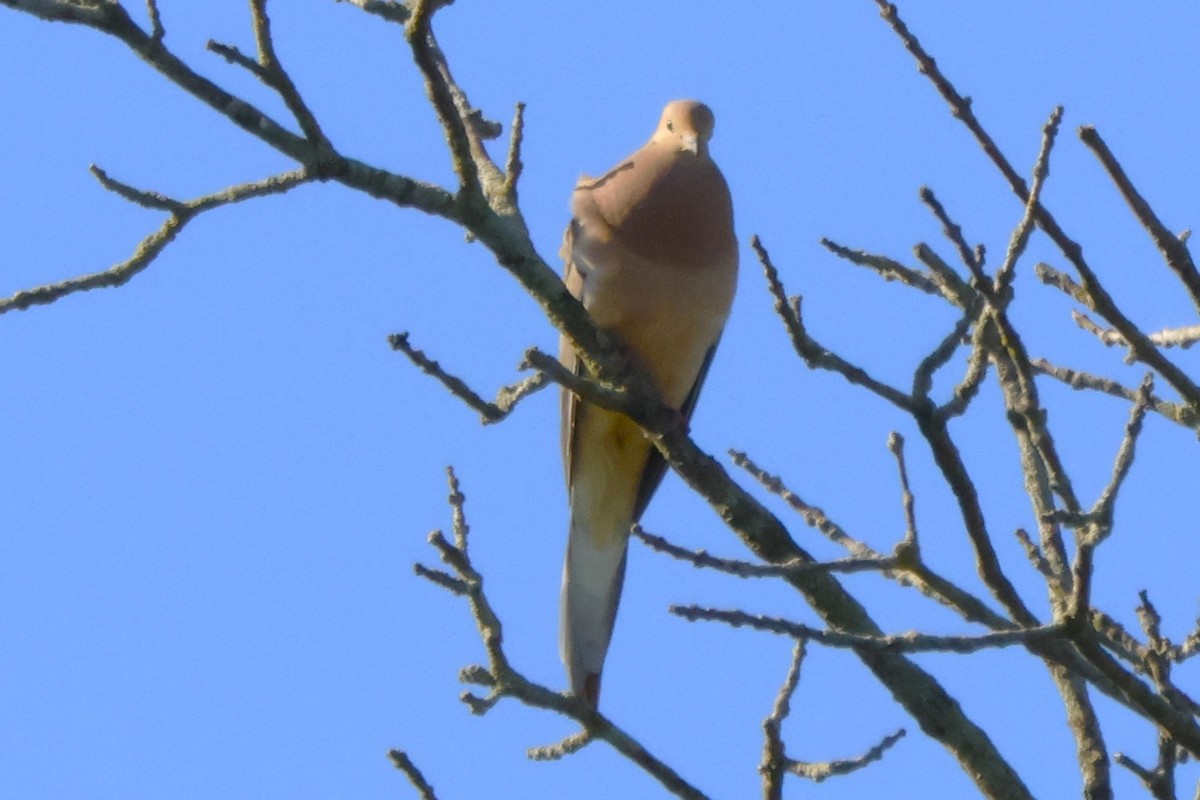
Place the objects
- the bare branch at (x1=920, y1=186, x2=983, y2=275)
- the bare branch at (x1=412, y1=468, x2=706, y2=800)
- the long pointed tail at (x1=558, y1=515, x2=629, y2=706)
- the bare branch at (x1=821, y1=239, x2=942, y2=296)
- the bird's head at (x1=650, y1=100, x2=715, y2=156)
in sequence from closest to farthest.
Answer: the bare branch at (x1=920, y1=186, x2=983, y2=275) < the bare branch at (x1=412, y1=468, x2=706, y2=800) < the bare branch at (x1=821, y1=239, x2=942, y2=296) < the long pointed tail at (x1=558, y1=515, x2=629, y2=706) < the bird's head at (x1=650, y1=100, x2=715, y2=156)

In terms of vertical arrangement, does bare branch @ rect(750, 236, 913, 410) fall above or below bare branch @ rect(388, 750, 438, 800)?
above

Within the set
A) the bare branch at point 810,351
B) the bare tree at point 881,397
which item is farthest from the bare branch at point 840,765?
the bare branch at point 810,351

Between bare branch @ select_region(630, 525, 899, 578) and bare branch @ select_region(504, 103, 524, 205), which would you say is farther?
bare branch @ select_region(504, 103, 524, 205)

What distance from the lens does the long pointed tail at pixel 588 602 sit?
4.82 metres

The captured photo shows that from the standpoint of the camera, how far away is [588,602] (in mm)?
5094

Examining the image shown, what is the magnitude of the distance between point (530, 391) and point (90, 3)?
54.2 inches

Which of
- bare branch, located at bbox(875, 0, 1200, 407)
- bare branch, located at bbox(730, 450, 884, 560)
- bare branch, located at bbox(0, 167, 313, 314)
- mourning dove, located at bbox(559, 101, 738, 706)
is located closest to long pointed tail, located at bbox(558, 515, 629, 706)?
mourning dove, located at bbox(559, 101, 738, 706)

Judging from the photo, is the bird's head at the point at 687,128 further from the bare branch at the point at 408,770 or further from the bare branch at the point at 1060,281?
the bare branch at the point at 408,770

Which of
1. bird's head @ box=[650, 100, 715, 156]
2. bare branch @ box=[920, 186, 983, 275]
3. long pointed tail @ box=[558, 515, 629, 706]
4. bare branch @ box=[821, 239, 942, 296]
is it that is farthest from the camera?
bird's head @ box=[650, 100, 715, 156]

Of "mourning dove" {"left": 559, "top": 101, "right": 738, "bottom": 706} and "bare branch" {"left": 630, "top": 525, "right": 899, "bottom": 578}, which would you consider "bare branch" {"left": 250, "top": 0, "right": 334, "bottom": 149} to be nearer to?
"bare branch" {"left": 630, "top": 525, "right": 899, "bottom": 578}

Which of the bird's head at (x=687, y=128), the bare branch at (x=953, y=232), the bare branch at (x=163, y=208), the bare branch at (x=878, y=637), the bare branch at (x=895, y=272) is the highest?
the bird's head at (x=687, y=128)

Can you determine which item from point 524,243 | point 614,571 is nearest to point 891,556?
point 524,243

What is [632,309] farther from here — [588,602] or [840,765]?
[840,765]

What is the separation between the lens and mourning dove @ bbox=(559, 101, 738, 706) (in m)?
4.85
